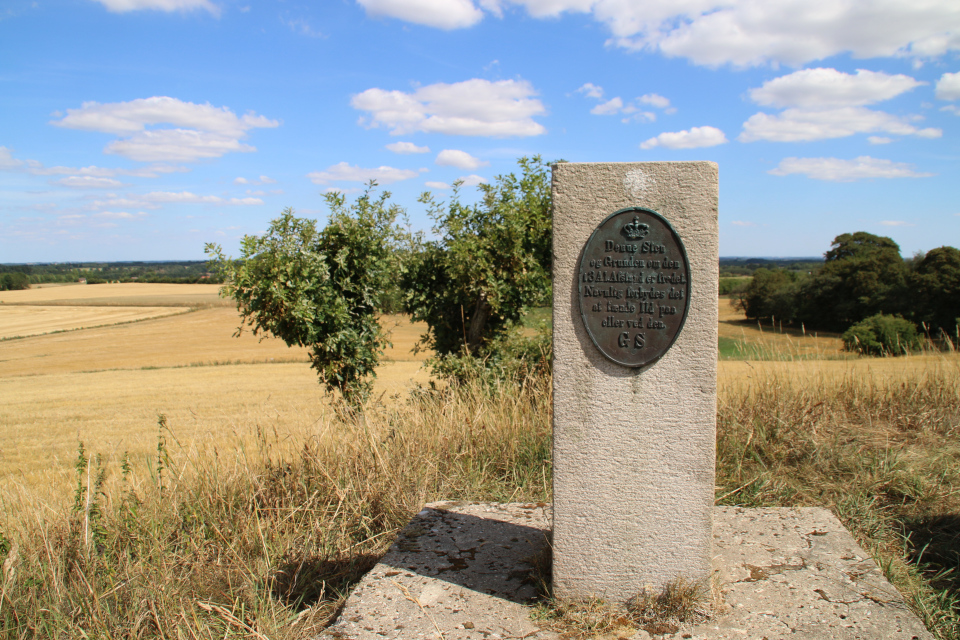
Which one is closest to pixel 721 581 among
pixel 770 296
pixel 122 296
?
pixel 770 296

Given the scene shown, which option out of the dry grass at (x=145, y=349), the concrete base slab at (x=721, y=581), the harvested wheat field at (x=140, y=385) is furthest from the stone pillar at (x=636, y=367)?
the dry grass at (x=145, y=349)

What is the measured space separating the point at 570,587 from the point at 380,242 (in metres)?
5.00

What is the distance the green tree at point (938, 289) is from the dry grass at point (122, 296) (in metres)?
46.1

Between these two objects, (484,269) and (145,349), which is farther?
(145,349)

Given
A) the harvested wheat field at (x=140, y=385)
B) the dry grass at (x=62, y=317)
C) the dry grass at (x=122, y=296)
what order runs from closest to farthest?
the harvested wheat field at (x=140, y=385) → the dry grass at (x=62, y=317) → the dry grass at (x=122, y=296)

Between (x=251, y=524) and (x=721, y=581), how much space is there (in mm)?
2841

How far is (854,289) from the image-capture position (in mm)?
37406

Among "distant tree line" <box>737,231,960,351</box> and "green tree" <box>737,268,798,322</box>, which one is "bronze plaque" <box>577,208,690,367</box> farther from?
"green tree" <box>737,268,798,322</box>

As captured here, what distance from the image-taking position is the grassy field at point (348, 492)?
9.70 ft

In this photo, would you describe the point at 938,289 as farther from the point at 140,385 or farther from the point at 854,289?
the point at 140,385

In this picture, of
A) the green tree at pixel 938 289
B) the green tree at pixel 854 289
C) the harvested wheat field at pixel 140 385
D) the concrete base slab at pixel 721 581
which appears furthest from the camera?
the green tree at pixel 854 289

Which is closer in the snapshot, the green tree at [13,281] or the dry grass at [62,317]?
the dry grass at [62,317]

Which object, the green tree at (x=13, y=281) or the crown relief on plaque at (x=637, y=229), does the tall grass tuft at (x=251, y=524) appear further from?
the green tree at (x=13, y=281)

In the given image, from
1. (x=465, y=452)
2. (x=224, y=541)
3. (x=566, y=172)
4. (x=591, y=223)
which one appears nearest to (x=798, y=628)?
(x=591, y=223)
